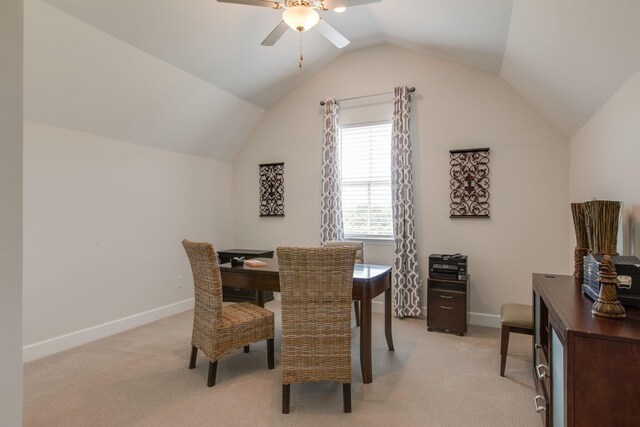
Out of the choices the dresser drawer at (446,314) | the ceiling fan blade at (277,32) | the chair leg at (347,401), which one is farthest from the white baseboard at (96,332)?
the ceiling fan blade at (277,32)

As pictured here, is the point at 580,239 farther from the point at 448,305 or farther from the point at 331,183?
the point at 331,183

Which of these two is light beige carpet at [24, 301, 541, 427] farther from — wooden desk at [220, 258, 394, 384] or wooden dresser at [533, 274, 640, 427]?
wooden dresser at [533, 274, 640, 427]

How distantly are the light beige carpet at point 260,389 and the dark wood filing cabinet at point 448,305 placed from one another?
0.85 feet

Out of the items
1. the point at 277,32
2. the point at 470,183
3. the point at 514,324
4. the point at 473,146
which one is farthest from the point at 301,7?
the point at 514,324

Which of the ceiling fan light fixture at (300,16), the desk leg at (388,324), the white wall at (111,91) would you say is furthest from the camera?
the desk leg at (388,324)

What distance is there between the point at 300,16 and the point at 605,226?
228 cm

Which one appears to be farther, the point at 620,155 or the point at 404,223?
the point at 404,223

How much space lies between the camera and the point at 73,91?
3123 millimetres

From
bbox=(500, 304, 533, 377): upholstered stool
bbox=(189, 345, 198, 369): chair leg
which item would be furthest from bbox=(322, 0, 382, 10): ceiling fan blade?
bbox=(189, 345, 198, 369): chair leg

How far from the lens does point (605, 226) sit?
74.0 inches

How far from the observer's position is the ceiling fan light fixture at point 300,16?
2443 millimetres

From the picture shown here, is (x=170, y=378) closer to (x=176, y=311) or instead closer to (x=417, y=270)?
(x=176, y=311)

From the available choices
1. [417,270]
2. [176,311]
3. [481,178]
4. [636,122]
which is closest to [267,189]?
[176,311]

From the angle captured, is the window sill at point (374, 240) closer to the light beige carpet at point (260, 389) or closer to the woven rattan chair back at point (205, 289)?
the light beige carpet at point (260, 389)
